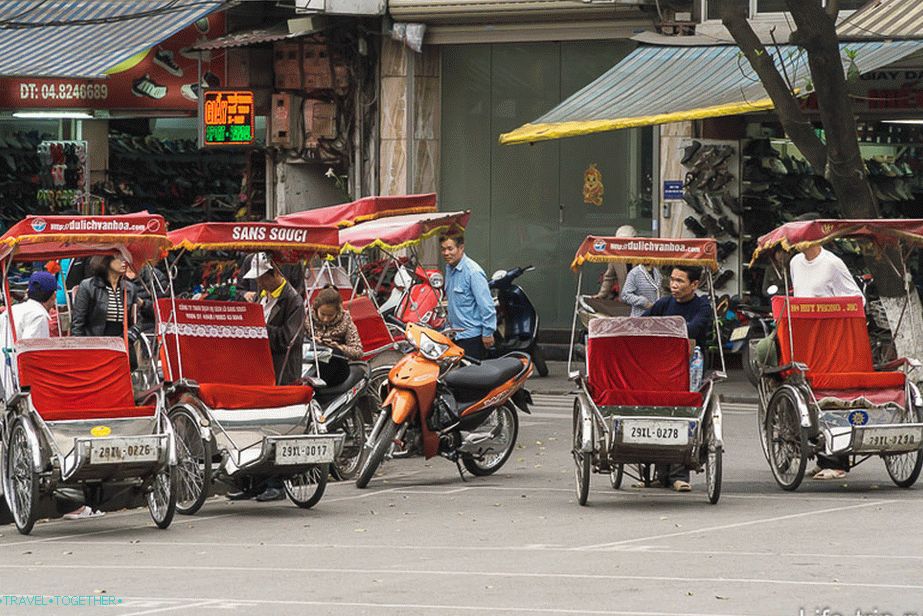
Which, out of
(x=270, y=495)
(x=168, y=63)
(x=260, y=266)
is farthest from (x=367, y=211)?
(x=168, y=63)

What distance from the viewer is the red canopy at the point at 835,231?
1339 cm

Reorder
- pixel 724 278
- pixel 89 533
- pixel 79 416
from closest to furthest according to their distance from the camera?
pixel 89 533, pixel 79 416, pixel 724 278

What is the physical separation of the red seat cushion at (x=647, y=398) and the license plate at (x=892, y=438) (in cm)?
117

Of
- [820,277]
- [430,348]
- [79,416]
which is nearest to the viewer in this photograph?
[79,416]

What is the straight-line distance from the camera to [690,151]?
2266 centimetres

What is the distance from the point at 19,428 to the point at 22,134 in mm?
16668

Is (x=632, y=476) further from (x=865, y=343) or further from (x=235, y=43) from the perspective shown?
(x=235, y=43)

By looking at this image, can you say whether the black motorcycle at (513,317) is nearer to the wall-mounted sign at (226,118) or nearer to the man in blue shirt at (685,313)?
the wall-mounted sign at (226,118)

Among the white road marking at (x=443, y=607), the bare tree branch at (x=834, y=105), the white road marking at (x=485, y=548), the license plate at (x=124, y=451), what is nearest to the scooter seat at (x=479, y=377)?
the license plate at (x=124, y=451)

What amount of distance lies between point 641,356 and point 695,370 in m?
0.40

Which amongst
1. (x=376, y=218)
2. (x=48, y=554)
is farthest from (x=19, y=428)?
(x=376, y=218)

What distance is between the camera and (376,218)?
18422 millimetres

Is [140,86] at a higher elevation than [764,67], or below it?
higher

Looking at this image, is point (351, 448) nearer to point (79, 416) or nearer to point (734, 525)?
point (79, 416)
